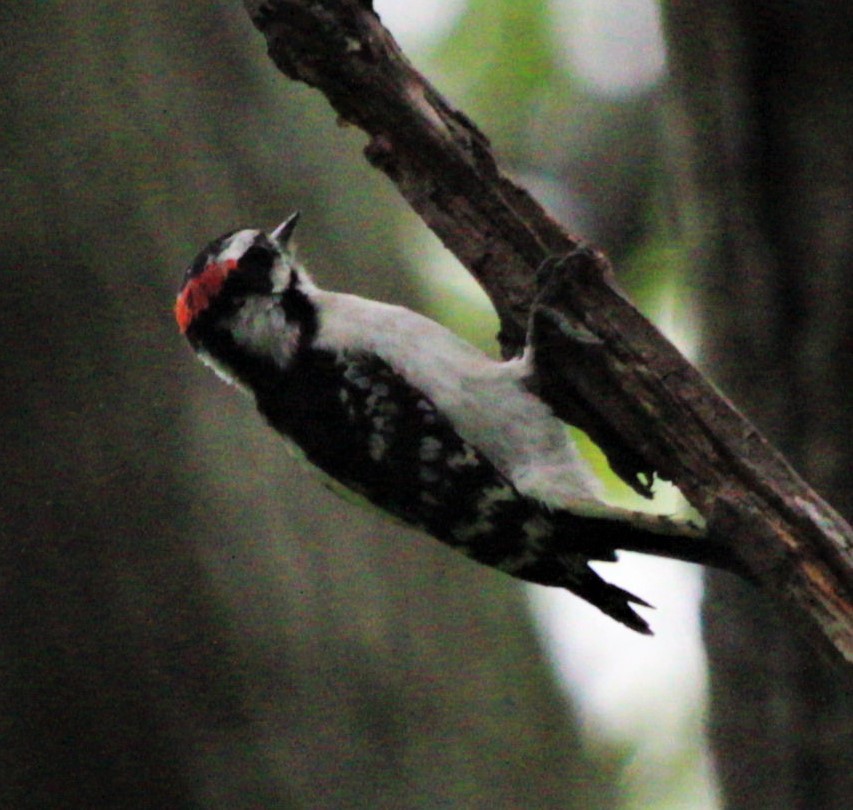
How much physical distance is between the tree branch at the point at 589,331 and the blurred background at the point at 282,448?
0.40 metres

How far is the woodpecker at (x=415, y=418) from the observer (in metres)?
3.50

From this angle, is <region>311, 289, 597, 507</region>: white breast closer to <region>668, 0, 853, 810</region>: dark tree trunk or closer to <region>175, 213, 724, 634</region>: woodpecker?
<region>175, 213, 724, 634</region>: woodpecker

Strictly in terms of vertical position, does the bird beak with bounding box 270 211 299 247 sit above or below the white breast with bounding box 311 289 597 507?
above

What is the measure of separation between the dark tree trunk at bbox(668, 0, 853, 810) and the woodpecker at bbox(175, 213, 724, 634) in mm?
478

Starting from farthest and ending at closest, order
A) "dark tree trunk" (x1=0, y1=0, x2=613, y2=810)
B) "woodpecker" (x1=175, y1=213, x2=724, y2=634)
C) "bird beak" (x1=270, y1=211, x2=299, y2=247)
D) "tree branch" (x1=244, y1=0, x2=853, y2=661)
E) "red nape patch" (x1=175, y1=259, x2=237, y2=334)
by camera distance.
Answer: "dark tree trunk" (x1=0, y1=0, x2=613, y2=810) < "bird beak" (x1=270, y1=211, x2=299, y2=247) < "red nape patch" (x1=175, y1=259, x2=237, y2=334) < "woodpecker" (x1=175, y1=213, x2=724, y2=634) < "tree branch" (x1=244, y1=0, x2=853, y2=661)

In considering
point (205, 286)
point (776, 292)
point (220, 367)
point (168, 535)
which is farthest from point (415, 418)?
point (168, 535)

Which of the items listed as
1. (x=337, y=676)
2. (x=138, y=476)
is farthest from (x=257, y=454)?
(x=337, y=676)

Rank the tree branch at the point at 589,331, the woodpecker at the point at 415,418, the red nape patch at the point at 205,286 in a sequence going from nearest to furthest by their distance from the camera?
the tree branch at the point at 589,331
the woodpecker at the point at 415,418
the red nape patch at the point at 205,286

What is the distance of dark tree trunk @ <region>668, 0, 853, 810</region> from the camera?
11.5ft

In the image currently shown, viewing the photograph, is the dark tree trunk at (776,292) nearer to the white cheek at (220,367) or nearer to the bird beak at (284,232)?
the bird beak at (284,232)

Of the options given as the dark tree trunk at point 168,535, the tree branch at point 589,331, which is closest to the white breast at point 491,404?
the tree branch at point 589,331

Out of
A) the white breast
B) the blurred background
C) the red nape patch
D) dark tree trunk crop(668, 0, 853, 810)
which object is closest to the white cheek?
the red nape patch

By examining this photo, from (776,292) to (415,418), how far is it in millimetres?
1231

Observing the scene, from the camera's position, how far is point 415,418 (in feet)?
11.9
